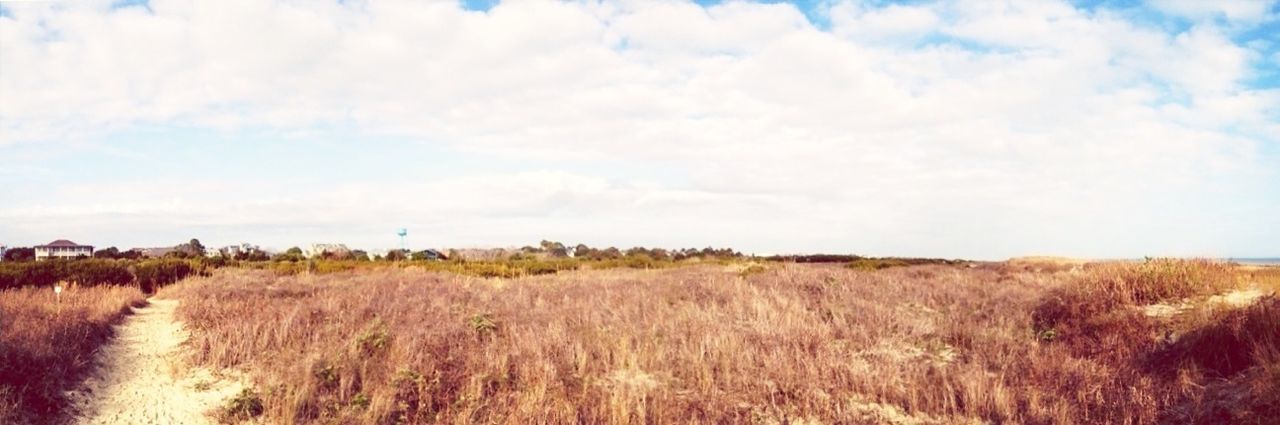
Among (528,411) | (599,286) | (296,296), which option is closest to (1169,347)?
(528,411)

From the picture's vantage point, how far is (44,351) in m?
8.72

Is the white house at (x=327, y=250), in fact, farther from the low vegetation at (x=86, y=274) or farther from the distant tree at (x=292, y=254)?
the low vegetation at (x=86, y=274)

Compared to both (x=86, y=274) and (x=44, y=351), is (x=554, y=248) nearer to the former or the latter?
(x=86, y=274)

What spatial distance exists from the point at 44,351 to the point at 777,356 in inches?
385

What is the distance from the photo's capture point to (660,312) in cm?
1312

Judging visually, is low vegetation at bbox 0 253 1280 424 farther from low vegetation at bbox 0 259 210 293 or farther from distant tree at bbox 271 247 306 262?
distant tree at bbox 271 247 306 262

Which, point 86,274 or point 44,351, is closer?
point 44,351

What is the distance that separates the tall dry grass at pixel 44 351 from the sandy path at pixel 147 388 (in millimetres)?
237

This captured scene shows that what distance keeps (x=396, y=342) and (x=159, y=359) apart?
148 inches

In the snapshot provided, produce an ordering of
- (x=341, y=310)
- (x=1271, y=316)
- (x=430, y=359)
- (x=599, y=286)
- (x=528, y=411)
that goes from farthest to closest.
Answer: (x=599, y=286) → (x=341, y=310) → (x=430, y=359) → (x=1271, y=316) → (x=528, y=411)

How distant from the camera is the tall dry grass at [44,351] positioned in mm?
7660

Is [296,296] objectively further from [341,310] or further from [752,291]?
[752,291]

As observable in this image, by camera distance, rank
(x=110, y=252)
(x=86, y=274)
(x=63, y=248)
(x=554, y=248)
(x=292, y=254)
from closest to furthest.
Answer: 1. (x=86, y=274)
2. (x=110, y=252)
3. (x=292, y=254)
4. (x=63, y=248)
5. (x=554, y=248)

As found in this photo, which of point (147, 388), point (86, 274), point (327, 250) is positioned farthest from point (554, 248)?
point (147, 388)
